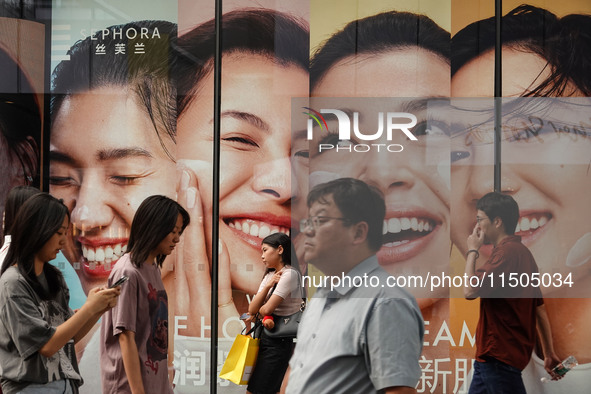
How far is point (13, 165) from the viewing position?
6664mm

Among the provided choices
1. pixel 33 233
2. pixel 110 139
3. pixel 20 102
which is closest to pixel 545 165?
pixel 110 139

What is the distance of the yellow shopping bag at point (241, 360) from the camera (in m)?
6.29

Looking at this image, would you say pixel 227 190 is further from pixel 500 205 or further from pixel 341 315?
pixel 341 315

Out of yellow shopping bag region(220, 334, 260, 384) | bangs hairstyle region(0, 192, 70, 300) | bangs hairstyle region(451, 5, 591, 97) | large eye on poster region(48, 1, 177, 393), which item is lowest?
yellow shopping bag region(220, 334, 260, 384)

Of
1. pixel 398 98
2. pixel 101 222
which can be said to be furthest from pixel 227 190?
pixel 398 98

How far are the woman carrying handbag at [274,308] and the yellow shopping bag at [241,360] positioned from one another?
0.17 ft

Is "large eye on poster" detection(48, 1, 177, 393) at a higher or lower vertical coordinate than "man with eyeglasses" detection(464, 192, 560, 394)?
higher

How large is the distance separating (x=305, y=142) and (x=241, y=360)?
1.91 metres

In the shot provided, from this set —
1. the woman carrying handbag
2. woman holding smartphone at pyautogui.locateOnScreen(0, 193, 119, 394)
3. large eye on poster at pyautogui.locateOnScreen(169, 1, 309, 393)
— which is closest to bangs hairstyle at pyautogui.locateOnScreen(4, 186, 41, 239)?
woman holding smartphone at pyautogui.locateOnScreen(0, 193, 119, 394)

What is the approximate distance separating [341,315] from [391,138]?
9.32ft

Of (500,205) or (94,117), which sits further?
(94,117)

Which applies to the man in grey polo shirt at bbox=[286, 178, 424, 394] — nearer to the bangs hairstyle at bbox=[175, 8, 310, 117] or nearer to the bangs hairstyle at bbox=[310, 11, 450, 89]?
the bangs hairstyle at bbox=[310, 11, 450, 89]

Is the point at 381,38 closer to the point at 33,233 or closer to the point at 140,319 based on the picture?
the point at 140,319

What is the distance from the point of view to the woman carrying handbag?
621cm
